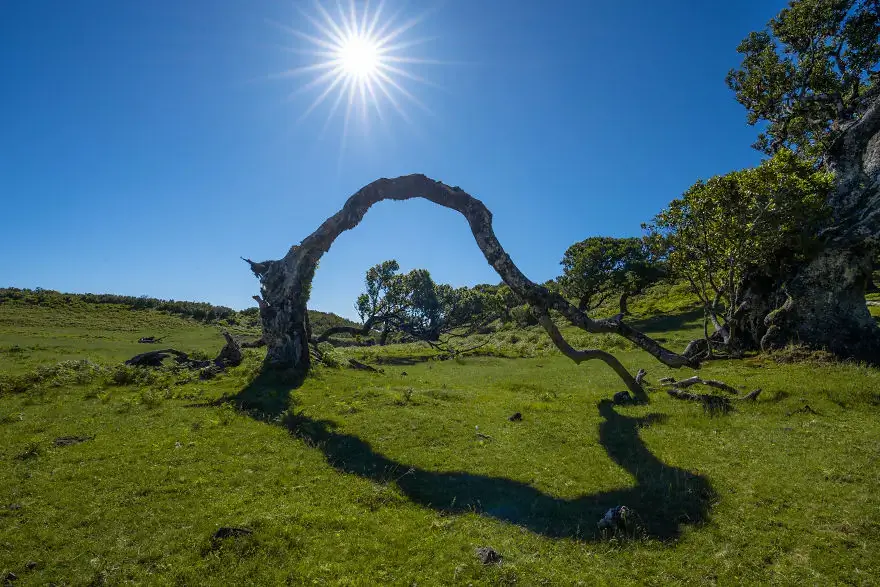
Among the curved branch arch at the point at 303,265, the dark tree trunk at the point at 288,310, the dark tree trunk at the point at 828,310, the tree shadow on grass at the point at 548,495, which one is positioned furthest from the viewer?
the dark tree trunk at the point at 288,310

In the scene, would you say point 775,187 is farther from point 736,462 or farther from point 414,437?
point 414,437

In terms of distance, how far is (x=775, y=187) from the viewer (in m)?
19.2

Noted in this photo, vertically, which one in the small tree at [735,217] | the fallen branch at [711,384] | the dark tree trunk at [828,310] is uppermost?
the small tree at [735,217]

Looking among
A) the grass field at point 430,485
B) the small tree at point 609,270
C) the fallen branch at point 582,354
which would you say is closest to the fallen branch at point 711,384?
the grass field at point 430,485

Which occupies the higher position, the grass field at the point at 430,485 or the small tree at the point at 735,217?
the small tree at the point at 735,217

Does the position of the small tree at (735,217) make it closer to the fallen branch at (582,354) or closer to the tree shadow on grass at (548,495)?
the fallen branch at (582,354)

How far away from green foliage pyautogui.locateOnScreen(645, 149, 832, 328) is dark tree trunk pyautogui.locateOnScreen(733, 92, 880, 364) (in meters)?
2.24

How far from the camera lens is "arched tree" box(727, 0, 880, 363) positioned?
69.7 ft

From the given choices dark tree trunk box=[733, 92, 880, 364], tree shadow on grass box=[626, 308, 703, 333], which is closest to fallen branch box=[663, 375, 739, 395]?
dark tree trunk box=[733, 92, 880, 364]

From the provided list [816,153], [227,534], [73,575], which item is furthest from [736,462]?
[816,153]

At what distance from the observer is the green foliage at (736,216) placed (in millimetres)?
18953

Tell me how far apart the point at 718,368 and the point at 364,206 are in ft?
76.7

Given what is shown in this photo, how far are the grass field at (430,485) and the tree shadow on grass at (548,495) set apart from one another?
0.06 m

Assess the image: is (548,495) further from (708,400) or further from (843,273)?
(843,273)
